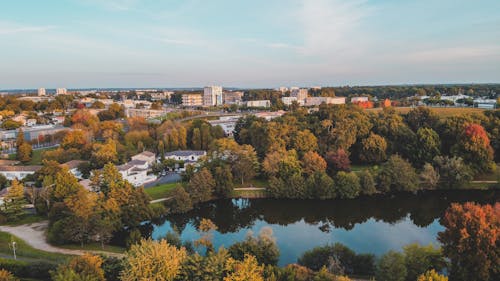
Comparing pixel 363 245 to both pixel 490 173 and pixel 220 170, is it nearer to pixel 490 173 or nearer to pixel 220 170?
pixel 220 170

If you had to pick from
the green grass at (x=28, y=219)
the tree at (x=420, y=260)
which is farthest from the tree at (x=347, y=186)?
the green grass at (x=28, y=219)

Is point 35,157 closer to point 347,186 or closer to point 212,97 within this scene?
point 347,186

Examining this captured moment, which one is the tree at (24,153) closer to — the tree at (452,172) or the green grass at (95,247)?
the green grass at (95,247)

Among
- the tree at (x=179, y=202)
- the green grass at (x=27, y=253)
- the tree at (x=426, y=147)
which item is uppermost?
the tree at (x=426, y=147)

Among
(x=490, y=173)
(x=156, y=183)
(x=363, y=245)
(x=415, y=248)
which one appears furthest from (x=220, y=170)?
(x=490, y=173)

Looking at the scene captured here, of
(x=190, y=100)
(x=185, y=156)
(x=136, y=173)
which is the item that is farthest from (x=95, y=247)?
(x=190, y=100)

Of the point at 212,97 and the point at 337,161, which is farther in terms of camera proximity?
the point at 212,97

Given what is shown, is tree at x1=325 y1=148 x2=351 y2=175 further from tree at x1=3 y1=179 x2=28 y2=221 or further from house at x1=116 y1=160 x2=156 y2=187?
tree at x1=3 y1=179 x2=28 y2=221
